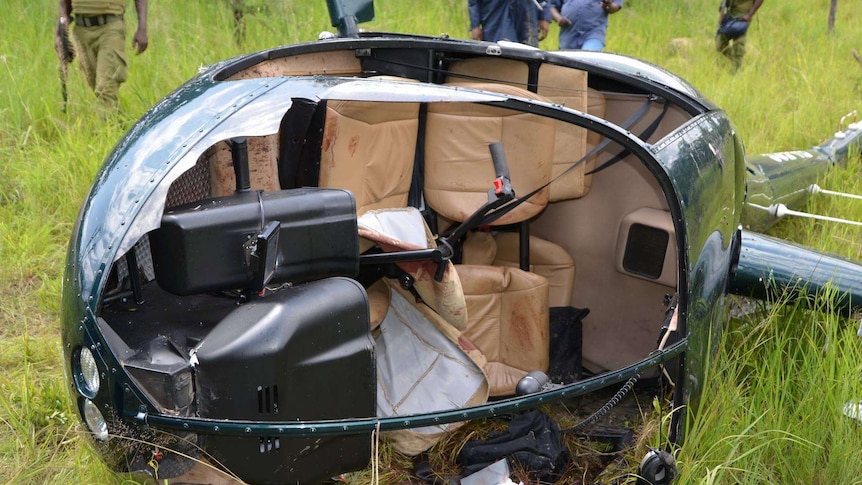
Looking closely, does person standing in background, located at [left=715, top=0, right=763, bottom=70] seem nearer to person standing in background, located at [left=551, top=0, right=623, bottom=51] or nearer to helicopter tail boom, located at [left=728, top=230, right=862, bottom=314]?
person standing in background, located at [left=551, top=0, right=623, bottom=51]

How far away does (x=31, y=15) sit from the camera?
23.5 feet

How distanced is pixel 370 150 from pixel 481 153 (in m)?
0.55

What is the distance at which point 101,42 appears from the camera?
5512 millimetres

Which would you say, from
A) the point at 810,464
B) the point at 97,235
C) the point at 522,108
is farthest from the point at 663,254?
the point at 97,235

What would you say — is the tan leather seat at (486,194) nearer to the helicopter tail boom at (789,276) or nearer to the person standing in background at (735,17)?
the helicopter tail boom at (789,276)

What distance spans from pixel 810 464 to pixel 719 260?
718 mm

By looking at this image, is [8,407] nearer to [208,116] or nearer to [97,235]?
[97,235]

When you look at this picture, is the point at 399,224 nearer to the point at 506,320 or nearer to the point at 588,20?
the point at 506,320

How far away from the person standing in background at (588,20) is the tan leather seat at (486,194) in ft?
12.7

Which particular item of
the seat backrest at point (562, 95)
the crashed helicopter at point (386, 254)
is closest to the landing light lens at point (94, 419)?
the crashed helicopter at point (386, 254)

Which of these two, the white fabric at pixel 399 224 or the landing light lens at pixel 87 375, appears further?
the white fabric at pixel 399 224

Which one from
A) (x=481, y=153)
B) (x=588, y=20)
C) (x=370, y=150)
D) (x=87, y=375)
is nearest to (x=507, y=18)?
(x=588, y=20)

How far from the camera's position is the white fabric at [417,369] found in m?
2.85

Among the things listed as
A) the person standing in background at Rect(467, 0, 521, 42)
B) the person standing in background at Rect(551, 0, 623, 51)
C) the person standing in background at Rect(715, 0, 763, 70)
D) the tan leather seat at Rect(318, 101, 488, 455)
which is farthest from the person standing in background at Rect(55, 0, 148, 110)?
the person standing in background at Rect(715, 0, 763, 70)
